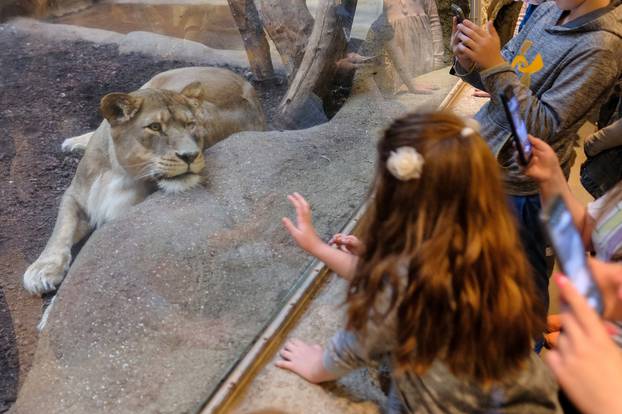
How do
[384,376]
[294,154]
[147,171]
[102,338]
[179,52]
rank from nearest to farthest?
[102,338] < [384,376] < [147,171] < [179,52] < [294,154]

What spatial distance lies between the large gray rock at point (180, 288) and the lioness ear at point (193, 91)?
0.69 feet

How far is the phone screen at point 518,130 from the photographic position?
4.65ft

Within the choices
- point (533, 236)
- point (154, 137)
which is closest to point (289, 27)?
point (154, 137)

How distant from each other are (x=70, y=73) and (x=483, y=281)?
1.53 m

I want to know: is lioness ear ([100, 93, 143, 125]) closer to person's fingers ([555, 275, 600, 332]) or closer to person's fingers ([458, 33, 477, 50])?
person's fingers ([458, 33, 477, 50])

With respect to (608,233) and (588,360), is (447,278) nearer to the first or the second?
(588,360)

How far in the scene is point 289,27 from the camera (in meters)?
2.87

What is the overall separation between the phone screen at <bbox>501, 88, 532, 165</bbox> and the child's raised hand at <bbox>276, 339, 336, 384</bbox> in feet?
2.63

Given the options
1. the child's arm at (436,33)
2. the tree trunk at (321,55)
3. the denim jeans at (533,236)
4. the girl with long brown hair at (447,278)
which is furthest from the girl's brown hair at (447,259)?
the child's arm at (436,33)

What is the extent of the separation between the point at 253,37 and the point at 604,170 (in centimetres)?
168

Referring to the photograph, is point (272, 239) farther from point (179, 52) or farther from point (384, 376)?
point (179, 52)

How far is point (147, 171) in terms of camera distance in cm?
183

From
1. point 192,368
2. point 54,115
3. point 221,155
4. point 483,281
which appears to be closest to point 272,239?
point 221,155

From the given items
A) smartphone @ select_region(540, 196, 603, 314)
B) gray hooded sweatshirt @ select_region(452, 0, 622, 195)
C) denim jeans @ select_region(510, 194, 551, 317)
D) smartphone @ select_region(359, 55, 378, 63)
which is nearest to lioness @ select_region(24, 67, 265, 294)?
gray hooded sweatshirt @ select_region(452, 0, 622, 195)
